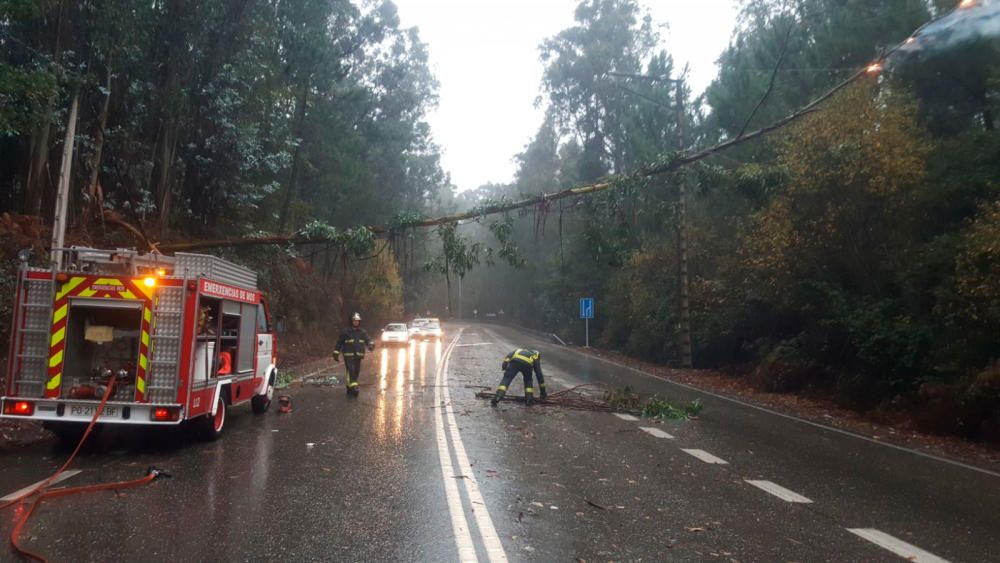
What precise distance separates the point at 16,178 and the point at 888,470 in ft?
64.8

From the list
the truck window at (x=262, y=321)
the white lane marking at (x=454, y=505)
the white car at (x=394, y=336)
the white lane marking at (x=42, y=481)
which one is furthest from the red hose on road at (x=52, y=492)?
the white car at (x=394, y=336)

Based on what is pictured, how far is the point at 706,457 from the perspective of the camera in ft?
30.1

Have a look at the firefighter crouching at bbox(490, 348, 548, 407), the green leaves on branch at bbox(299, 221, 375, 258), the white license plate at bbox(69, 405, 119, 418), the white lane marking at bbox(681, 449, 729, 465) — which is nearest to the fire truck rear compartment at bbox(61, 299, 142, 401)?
the white license plate at bbox(69, 405, 119, 418)

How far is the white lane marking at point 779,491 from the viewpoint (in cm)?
704

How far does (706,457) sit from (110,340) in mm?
7616

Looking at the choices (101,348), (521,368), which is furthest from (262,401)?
(521,368)

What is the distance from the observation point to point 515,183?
69.1 meters

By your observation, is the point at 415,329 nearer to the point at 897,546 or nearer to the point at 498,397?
the point at 498,397

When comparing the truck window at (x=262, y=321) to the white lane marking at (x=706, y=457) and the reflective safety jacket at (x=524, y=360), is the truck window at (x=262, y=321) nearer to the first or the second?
the reflective safety jacket at (x=524, y=360)

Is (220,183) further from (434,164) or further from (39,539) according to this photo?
(434,164)

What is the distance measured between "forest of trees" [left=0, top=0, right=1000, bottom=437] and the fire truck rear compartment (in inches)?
196

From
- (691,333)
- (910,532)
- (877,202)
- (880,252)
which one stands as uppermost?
(877,202)

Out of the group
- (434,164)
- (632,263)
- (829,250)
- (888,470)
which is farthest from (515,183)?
(888,470)

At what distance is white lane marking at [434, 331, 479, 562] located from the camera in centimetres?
519
